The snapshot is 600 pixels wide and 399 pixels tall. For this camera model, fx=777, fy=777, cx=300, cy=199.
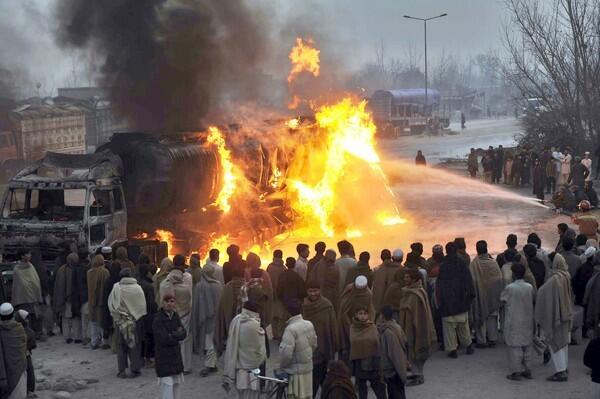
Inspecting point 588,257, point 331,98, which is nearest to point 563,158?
point 331,98

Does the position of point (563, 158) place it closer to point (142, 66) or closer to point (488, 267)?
point (142, 66)

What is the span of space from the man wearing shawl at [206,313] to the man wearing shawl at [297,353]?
275 centimetres

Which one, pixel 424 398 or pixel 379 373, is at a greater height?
pixel 379 373

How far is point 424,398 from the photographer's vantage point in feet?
30.3

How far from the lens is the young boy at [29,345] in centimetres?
910

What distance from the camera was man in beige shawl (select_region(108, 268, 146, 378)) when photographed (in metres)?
10.1

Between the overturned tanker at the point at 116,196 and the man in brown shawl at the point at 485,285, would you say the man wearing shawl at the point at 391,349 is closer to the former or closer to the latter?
the man in brown shawl at the point at 485,285

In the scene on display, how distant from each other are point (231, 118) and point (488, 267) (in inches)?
448

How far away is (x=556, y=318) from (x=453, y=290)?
1.40 meters

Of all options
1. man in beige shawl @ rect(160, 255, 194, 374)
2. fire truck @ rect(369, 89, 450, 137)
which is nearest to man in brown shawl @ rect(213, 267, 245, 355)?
man in beige shawl @ rect(160, 255, 194, 374)

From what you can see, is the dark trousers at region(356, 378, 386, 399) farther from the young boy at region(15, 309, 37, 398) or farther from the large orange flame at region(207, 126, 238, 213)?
the large orange flame at region(207, 126, 238, 213)

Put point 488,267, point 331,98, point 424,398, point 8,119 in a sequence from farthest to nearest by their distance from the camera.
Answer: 1. point 8,119
2. point 331,98
3. point 488,267
4. point 424,398

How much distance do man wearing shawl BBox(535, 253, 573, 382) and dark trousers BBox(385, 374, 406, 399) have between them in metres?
2.30

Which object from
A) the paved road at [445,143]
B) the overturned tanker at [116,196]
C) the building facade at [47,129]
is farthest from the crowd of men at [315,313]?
the paved road at [445,143]
